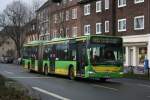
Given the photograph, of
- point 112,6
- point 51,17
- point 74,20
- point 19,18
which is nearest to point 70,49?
A: point 112,6

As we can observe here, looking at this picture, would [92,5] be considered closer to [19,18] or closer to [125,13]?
[125,13]

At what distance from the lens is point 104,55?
28656 mm

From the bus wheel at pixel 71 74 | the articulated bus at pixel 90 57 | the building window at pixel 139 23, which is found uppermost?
the building window at pixel 139 23

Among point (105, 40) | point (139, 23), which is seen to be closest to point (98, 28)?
point (139, 23)

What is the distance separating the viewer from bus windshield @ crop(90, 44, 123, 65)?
28438 mm

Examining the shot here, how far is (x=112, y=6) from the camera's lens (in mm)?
61062

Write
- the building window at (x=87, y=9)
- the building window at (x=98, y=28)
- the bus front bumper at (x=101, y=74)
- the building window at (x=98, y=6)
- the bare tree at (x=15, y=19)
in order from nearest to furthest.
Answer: the bus front bumper at (x=101, y=74)
the building window at (x=98, y=28)
the building window at (x=98, y=6)
the building window at (x=87, y=9)
the bare tree at (x=15, y=19)

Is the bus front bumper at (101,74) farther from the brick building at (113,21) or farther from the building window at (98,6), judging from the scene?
the building window at (98,6)

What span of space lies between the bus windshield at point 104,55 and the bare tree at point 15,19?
73723 mm

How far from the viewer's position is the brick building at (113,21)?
176 ft

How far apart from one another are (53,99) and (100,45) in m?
11.1

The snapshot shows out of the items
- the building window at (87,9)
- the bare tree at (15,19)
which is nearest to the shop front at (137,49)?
the building window at (87,9)

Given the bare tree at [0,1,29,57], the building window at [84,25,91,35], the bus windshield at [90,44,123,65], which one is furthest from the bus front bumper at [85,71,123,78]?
the bare tree at [0,1,29,57]

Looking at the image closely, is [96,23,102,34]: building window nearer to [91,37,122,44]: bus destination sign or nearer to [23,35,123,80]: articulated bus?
[23,35,123,80]: articulated bus
